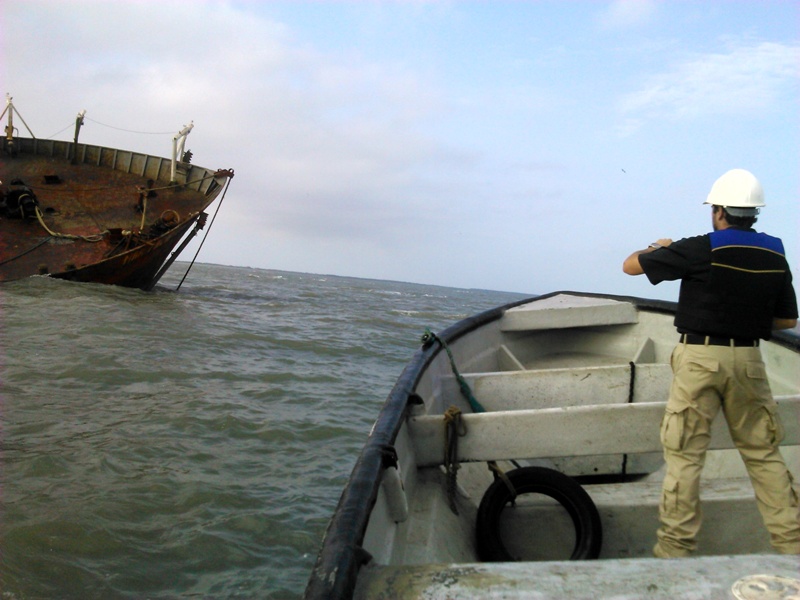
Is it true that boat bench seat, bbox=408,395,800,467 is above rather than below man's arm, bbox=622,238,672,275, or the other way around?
below

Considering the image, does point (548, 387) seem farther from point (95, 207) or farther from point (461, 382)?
point (95, 207)

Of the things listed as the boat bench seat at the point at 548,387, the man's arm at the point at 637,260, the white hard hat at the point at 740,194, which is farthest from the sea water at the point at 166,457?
the white hard hat at the point at 740,194

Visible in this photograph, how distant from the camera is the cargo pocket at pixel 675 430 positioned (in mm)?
2648

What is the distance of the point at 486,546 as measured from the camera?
9.57 ft

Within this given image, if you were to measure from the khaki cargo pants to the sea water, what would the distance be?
2.26 m

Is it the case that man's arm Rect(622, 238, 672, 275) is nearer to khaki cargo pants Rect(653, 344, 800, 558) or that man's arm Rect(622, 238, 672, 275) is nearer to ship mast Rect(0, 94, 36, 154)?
khaki cargo pants Rect(653, 344, 800, 558)

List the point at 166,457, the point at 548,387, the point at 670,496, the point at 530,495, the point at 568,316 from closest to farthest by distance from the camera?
the point at 670,496 → the point at 530,495 → the point at 548,387 → the point at 166,457 → the point at 568,316

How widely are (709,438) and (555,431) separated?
741 mm

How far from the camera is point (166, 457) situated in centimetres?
528

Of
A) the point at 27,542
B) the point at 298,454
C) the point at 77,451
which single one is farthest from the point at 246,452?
the point at 27,542

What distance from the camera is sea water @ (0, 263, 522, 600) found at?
363 centimetres

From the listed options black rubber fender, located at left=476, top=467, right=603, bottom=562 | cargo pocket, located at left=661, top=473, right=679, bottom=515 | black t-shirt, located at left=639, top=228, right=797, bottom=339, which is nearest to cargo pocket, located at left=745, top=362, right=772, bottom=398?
black t-shirt, located at left=639, top=228, right=797, bottom=339

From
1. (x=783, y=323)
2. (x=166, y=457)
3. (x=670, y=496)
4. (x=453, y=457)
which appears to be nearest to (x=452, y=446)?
(x=453, y=457)

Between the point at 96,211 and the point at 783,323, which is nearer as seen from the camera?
the point at 783,323
